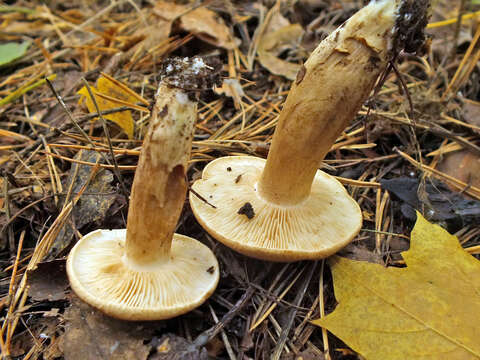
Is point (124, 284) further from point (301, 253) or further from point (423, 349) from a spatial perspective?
point (423, 349)

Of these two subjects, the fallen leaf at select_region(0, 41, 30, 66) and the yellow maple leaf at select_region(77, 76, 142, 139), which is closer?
the yellow maple leaf at select_region(77, 76, 142, 139)

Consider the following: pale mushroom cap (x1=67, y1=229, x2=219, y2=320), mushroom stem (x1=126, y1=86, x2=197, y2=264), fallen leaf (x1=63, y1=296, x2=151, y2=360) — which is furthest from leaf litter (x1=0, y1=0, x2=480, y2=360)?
mushroom stem (x1=126, y1=86, x2=197, y2=264)

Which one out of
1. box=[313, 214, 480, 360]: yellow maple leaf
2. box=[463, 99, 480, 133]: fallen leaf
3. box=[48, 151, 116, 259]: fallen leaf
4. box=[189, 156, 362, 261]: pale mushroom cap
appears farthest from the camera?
box=[463, 99, 480, 133]: fallen leaf

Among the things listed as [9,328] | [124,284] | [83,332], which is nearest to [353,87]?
[124,284]

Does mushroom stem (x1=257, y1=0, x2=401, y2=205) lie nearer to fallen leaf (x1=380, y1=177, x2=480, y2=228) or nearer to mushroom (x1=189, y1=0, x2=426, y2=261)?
mushroom (x1=189, y1=0, x2=426, y2=261)

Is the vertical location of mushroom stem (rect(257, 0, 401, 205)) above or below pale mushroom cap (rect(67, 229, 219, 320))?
above

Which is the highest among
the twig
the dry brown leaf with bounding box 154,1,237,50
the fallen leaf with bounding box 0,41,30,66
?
the dry brown leaf with bounding box 154,1,237,50
